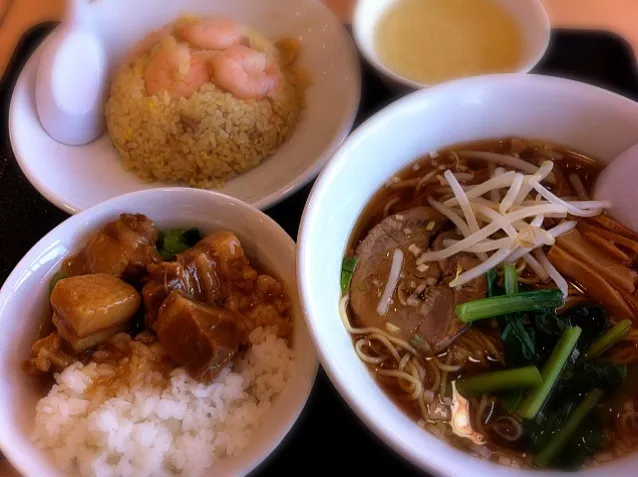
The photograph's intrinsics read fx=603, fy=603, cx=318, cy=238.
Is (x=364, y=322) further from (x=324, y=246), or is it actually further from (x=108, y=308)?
(x=108, y=308)

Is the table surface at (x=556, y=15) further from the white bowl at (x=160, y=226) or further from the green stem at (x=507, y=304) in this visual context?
the green stem at (x=507, y=304)

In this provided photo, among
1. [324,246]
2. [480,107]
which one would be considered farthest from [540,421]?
[480,107]

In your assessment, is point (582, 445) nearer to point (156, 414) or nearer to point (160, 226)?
point (156, 414)

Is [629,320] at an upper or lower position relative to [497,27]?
lower

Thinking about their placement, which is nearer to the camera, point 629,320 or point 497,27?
point 629,320

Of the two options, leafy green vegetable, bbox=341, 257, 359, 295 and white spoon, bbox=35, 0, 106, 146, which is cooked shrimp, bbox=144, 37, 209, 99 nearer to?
white spoon, bbox=35, 0, 106, 146

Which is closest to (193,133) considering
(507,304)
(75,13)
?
(75,13)
